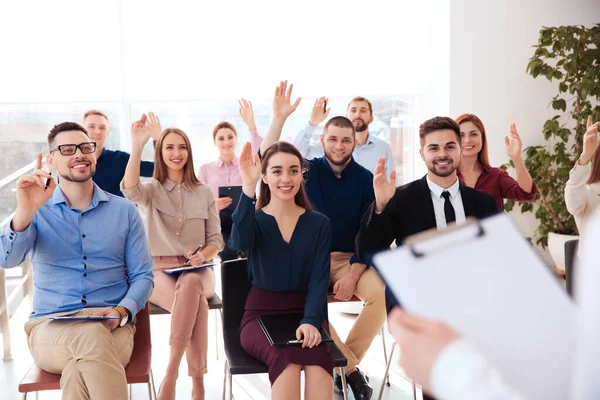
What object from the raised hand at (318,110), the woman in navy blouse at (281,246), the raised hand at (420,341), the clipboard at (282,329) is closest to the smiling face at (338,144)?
the raised hand at (318,110)

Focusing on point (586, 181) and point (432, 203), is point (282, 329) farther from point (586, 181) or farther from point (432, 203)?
point (586, 181)

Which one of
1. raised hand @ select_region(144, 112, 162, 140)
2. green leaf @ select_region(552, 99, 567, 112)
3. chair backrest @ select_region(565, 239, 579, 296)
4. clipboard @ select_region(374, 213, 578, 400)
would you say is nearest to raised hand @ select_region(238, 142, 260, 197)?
raised hand @ select_region(144, 112, 162, 140)

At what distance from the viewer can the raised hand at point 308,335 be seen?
2703mm

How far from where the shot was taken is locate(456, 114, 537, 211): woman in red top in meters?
3.76

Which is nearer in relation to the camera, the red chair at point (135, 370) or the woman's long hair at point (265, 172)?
the red chair at point (135, 370)

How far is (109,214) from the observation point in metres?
2.90

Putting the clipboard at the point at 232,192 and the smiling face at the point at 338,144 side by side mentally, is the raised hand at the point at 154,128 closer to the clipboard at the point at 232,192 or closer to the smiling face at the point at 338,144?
the clipboard at the point at 232,192

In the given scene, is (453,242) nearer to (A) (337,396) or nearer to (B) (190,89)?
(A) (337,396)

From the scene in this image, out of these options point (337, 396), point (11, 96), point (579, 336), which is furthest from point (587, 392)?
point (11, 96)

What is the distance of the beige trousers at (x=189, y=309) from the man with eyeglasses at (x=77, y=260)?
1.40ft

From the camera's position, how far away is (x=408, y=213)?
2979mm

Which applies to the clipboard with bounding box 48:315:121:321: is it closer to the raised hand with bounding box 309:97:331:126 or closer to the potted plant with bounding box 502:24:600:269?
the raised hand with bounding box 309:97:331:126

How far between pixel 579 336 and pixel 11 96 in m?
6.46

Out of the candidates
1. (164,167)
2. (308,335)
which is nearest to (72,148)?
(164,167)
